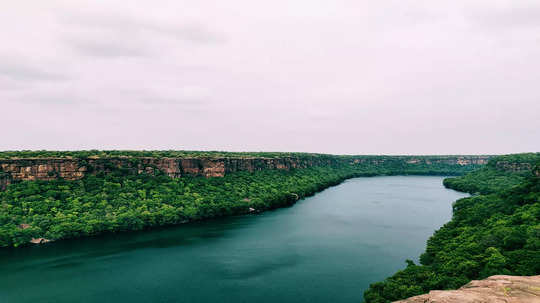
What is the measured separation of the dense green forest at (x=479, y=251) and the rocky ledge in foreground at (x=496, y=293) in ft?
27.8

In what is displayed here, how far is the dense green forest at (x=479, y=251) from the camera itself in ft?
95.2

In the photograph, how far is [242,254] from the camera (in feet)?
183

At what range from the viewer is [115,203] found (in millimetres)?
74375

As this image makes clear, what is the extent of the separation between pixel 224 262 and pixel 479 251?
39.1 metres

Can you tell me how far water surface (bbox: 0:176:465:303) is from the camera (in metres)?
39.9

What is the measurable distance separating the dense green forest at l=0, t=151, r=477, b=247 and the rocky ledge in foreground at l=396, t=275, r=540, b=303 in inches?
2652

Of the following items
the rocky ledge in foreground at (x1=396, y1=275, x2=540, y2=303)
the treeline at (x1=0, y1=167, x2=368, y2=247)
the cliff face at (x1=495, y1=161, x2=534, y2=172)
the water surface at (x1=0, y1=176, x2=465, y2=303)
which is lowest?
the water surface at (x1=0, y1=176, x2=465, y2=303)

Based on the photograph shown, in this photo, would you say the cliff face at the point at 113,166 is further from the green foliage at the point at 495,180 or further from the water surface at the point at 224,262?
the green foliage at the point at 495,180

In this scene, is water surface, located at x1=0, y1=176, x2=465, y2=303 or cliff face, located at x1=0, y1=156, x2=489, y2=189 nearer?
water surface, located at x1=0, y1=176, x2=465, y2=303

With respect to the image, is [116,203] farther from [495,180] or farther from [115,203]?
[495,180]

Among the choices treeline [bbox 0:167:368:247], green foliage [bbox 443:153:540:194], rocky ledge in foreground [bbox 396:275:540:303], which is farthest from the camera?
green foliage [bbox 443:153:540:194]

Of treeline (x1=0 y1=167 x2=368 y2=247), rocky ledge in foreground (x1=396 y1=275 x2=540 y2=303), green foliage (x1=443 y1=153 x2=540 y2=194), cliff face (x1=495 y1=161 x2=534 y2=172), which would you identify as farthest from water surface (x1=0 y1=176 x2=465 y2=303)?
cliff face (x1=495 y1=161 x2=534 y2=172)

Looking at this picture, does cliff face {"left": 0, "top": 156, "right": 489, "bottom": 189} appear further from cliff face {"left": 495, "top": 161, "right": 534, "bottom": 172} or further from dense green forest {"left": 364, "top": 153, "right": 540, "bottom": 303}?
cliff face {"left": 495, "top": 161, "right": 534, "bottom": 172}

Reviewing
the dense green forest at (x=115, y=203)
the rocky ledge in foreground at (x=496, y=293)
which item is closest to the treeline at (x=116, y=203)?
the dense green forest at (x=115, y=203)
